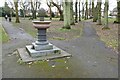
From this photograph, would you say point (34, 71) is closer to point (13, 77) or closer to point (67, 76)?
point (13, 77)

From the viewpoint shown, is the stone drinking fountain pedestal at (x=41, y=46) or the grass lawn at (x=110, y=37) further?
the grass lawn at (x=110, y=37)

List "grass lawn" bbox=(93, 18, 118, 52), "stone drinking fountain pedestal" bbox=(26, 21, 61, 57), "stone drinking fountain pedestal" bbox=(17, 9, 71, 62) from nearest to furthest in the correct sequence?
"stone drinking fountain pedestal" bbox=(17, 9, 71, 62), "stone drinking fountain pedestal" bbox=(26, 21, 61, 57), "grass lawn" bbox=(93, 18, 118, 52)

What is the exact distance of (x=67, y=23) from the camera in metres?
19.8

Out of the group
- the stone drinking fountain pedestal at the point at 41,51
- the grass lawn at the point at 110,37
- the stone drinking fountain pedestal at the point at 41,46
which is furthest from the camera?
the grass lawn at the point at 110,37

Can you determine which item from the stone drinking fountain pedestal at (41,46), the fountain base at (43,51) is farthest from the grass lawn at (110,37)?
the stone drinking fountain pedestal at (41,46)

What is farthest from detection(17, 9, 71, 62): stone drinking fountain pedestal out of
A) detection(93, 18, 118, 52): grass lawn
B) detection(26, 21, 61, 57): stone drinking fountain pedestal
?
detection(93, 18, 118, 52): grass lawn

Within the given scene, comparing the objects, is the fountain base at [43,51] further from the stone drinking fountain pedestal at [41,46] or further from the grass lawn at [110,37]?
the grass lawn at [110,37]

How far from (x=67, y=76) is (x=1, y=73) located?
2.10 meters

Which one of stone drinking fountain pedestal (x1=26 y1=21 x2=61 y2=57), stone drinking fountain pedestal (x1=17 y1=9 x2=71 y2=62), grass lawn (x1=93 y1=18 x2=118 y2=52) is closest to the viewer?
stone drinking fountain pedestal (x1=17 y1=9 x2=71 y2=62)

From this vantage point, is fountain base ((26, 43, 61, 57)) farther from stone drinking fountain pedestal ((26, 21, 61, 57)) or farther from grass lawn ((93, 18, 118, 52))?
grass lawn ((93, 18, 118, 52))

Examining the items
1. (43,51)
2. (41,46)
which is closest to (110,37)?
(41,46)

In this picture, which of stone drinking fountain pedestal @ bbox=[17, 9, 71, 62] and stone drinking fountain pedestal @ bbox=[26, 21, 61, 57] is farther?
stone drinking fountain pedestal @ bbox=[26, 21, 61, 57]

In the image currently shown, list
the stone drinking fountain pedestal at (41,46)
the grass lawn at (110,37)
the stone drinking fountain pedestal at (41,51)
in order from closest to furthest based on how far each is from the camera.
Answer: the stone drinking fountain pedestal at (41,51) < the stone drinking fountain pedestal at (41,46) < the grass lawn at (110,37)

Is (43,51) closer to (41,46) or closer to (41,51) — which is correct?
(41,51)
